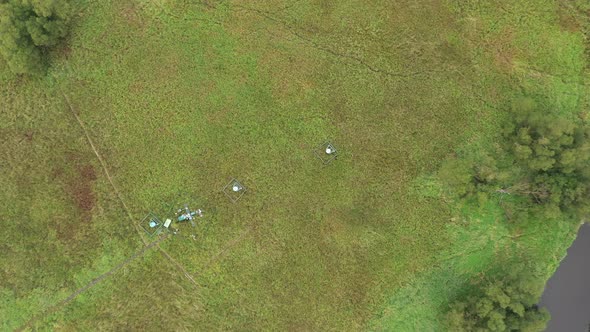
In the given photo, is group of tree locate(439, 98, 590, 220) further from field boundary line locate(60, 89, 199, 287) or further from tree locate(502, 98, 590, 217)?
field boundary line locate(60, 89, 199, 287)

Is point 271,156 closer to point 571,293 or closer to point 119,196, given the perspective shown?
point 119,196

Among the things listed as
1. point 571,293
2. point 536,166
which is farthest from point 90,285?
point 571,293

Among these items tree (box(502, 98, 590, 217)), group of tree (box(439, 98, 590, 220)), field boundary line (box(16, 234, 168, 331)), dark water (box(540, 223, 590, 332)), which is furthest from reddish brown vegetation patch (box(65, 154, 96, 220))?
dark water (box(540, 223, 590, 332))

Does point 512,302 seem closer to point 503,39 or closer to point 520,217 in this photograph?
point 520,217

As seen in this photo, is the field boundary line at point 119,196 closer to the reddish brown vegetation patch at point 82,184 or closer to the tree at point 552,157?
the reddish brown vegetation patch at point 82,184

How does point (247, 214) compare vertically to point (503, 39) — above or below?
below

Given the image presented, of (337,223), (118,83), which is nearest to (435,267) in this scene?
(337,223)
